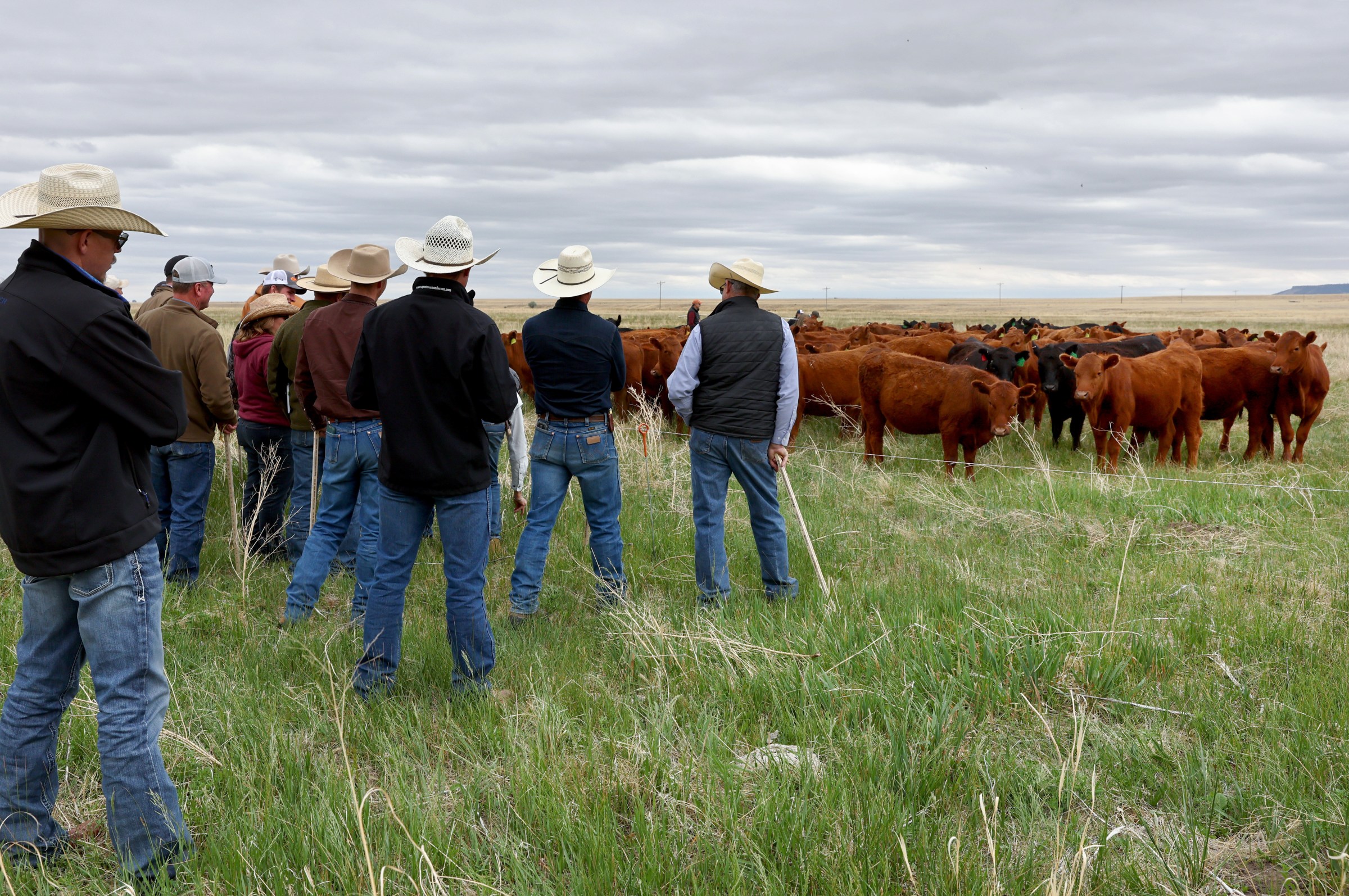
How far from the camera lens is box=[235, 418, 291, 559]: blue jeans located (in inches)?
293

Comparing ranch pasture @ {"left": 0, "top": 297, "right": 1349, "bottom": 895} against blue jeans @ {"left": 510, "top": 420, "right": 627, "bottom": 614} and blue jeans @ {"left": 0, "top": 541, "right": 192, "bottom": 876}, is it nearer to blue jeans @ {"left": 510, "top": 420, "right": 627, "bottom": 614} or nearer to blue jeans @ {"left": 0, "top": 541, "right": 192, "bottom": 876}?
blue jeans @ {"left": 0, "top": 541, "right": 192, "bottom": 876}

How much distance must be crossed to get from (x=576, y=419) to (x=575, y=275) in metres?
0.94

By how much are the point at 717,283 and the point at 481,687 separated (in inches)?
143

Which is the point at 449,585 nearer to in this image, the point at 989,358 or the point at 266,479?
the point at 266,479

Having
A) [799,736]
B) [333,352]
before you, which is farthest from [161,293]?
[799,736]

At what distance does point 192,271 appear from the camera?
659 cm

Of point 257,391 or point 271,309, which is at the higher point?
point 271,309

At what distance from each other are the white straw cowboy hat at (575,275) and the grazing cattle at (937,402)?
5.79 m

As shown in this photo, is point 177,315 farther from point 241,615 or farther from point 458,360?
point 458,360

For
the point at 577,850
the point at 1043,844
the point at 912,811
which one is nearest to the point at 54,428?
the point at 577,850

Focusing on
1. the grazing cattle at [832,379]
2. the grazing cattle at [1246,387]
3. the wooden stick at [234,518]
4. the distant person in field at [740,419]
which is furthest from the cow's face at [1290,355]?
the wooden stick at [234,518]

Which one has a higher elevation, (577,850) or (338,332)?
(338,332)

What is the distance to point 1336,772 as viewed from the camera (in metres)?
3.57

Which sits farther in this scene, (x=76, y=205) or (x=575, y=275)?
(x=575, y=275)
